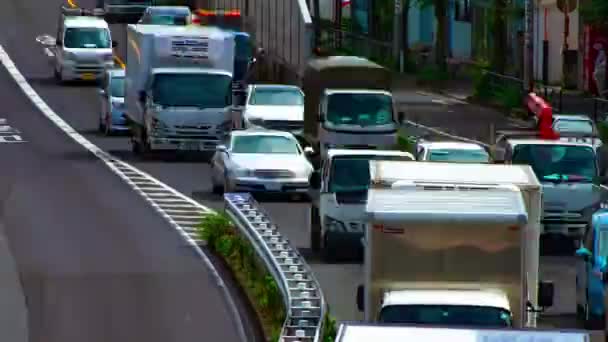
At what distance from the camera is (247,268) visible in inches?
1129

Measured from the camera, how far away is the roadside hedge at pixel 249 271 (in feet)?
79.6

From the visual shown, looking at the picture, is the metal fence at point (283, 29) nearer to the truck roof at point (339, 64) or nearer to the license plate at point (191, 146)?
the truck roof at point (339, 64)

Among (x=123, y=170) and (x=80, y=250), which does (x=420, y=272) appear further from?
(x=123, y=170)

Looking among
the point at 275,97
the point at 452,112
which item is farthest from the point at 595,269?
the point at 452,112

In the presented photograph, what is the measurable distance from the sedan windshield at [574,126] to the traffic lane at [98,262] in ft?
30.4

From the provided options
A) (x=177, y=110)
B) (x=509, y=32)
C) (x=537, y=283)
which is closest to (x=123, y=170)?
(x=177, y=110)

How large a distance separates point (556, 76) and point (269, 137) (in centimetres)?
2750

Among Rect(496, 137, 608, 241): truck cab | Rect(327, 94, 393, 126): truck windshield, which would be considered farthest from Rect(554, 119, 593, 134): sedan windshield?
Rect(496, 137, 608, 241): truck cab

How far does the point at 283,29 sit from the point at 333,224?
34.2 meters

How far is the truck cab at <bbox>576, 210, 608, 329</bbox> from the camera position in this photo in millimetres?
24531

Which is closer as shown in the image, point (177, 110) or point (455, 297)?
point (455, 297)

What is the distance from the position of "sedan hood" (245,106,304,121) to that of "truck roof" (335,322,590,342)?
112ft

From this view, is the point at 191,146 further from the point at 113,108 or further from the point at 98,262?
the point at 98,262

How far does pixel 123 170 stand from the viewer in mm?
44344
